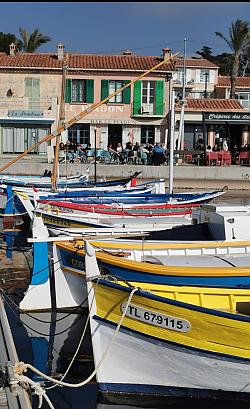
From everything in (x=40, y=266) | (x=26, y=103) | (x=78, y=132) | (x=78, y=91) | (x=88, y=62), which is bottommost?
(x=40, y=266)

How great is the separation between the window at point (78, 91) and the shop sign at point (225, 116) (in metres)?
8.25

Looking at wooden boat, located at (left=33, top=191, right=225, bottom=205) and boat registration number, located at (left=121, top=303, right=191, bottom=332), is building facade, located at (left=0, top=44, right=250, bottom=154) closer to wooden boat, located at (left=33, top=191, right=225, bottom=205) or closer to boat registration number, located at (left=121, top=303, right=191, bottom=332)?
wooden boat, located at (left=33, top=191, right=225, bottom=205)

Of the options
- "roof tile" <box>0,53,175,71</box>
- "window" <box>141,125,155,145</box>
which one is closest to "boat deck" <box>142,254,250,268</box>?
"window" <box>141,125,155,145</box>

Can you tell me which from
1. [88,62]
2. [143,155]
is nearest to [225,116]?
[88,62]

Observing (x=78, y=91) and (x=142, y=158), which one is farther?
(x=78, y=91)

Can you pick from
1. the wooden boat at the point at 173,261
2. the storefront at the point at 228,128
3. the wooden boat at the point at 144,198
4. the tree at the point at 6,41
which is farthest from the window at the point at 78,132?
the tree at the point at 6,41

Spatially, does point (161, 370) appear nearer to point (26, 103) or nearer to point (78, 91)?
point (26, 103)

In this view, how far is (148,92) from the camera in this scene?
143 feet

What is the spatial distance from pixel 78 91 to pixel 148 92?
4.73 meters

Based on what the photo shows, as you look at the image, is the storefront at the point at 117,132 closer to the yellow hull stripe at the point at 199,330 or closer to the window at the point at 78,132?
the window at the point at 78,132

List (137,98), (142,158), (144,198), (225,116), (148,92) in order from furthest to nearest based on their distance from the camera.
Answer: (148,92)
(137,98)
(225,116)
(142,158)
(144,198)

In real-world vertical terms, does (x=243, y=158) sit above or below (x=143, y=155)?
below

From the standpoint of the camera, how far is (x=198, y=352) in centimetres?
776

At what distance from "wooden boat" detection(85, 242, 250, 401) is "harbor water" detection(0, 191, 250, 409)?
18 centimetres
